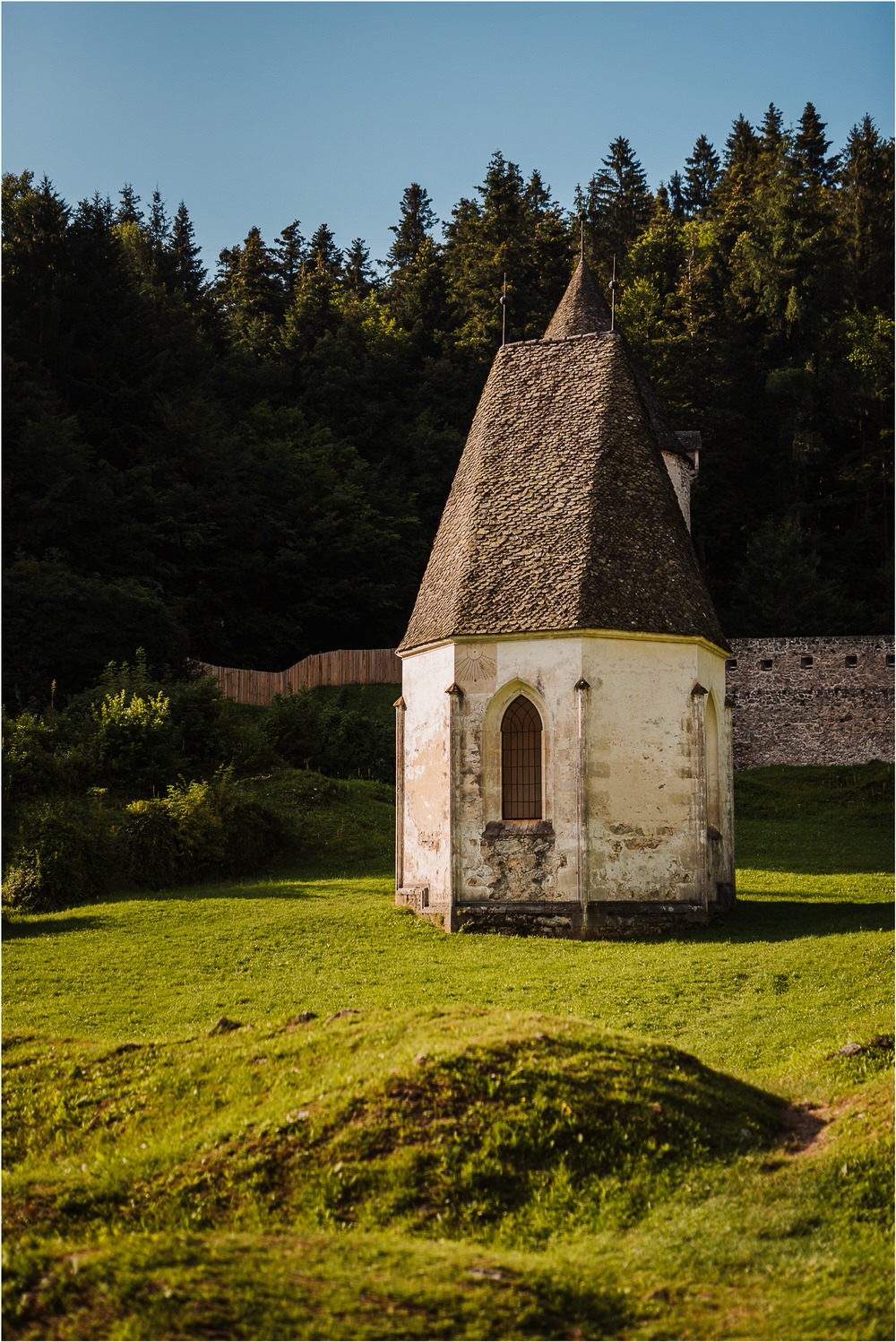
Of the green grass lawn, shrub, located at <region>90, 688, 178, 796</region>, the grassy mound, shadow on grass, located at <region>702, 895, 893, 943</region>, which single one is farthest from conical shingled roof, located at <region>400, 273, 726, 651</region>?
the grassy mound

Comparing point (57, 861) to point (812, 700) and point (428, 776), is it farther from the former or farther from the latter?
point (812, 700)

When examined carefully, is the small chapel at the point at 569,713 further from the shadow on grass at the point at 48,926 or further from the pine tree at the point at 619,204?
the pine tree at the point at 619,204

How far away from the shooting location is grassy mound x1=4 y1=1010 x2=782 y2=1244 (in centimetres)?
923

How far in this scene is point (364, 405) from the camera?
2667 inches

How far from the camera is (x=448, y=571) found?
2494cm

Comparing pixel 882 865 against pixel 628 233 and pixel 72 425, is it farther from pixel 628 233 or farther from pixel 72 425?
pixel 628 233

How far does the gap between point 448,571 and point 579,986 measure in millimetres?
9922

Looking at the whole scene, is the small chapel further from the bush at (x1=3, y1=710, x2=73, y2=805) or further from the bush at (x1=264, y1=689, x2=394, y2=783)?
the bush at (x1=264, y1=689, x2=394, y2=783)

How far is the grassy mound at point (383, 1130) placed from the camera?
9.23m

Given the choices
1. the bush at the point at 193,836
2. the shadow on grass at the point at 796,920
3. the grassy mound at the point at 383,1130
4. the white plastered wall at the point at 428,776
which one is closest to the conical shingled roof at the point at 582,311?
the white plastered wall at the point at 428,776

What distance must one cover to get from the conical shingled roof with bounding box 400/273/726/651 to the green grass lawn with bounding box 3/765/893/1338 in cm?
756

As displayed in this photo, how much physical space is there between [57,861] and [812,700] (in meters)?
27.4

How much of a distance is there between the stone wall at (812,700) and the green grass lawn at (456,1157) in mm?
27650

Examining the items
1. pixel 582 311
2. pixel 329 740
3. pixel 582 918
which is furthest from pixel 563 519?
pixel 329 740
